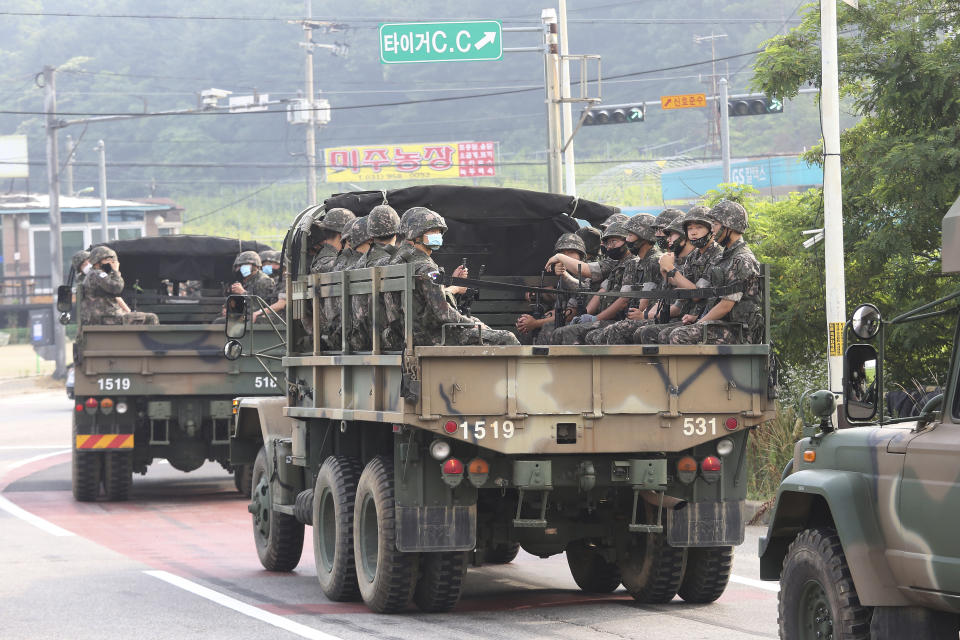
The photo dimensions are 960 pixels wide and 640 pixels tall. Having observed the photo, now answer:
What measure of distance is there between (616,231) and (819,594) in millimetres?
5288

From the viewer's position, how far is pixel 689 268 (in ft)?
35.9

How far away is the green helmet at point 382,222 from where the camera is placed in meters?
11.2

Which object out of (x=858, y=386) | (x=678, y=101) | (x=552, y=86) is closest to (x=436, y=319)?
(x=858, y=386)

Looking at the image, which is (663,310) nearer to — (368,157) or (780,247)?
(780,247)

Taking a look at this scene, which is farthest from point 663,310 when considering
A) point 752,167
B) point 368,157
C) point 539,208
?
point 368,157

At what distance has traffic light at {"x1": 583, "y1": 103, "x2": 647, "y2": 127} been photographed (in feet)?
126

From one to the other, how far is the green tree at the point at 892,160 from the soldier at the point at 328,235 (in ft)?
20.2

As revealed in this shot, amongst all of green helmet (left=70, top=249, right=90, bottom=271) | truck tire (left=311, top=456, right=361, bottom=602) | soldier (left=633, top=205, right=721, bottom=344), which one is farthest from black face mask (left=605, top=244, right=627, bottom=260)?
green helmet (left=70, top=249, right=90, bottom=271)

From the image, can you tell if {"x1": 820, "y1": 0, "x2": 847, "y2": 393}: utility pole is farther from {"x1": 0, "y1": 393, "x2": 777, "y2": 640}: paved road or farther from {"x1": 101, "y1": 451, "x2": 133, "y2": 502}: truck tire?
{"x1": 101, "y1": 451, "x2": 133, "y2": 502}: truck tire

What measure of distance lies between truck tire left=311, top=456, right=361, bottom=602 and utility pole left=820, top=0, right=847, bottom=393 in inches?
223

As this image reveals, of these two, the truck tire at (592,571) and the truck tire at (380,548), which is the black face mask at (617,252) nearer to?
the truck tire at (592,571)

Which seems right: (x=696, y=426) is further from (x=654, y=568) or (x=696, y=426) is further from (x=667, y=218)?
(x=667, y=218)

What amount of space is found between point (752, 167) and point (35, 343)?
34121 mm

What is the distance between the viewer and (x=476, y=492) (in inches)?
384
